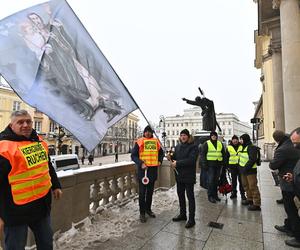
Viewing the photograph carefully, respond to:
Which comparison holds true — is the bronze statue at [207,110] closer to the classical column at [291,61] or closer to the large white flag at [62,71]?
the classical column at [291,61]

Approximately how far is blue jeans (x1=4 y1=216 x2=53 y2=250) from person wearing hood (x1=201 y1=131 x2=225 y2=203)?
4.74 m

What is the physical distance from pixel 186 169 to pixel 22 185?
3109 millimetres

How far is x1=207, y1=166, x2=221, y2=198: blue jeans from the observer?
6270 mm

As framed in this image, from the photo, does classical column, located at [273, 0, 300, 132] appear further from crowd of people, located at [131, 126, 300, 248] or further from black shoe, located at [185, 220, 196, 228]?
black shoe, located at [185, 220, 196, 228]

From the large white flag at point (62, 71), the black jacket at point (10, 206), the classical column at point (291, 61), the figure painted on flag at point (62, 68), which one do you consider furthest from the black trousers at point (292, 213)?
the classical column at point (291, 61)

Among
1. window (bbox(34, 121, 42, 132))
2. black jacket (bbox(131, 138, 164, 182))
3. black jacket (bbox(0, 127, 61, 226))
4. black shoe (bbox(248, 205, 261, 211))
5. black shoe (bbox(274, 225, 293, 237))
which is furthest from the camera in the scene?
window (bbox(34, 121, 42, 132))

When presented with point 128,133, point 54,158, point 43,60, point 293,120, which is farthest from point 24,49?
point 128,133

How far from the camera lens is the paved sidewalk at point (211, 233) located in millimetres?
3616

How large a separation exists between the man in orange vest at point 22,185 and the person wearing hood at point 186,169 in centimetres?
261

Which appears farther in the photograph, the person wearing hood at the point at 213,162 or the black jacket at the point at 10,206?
the person wearing hood at the point at 213,162

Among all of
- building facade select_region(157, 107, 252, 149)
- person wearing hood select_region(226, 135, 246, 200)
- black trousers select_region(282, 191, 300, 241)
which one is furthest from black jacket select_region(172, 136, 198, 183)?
building facade select_region(157, 107, 252, 149)

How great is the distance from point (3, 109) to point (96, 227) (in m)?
43.4

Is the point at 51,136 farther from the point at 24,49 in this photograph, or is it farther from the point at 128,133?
the point at 24,49

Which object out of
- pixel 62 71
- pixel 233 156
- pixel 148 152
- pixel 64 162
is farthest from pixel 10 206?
pixel 64 162
